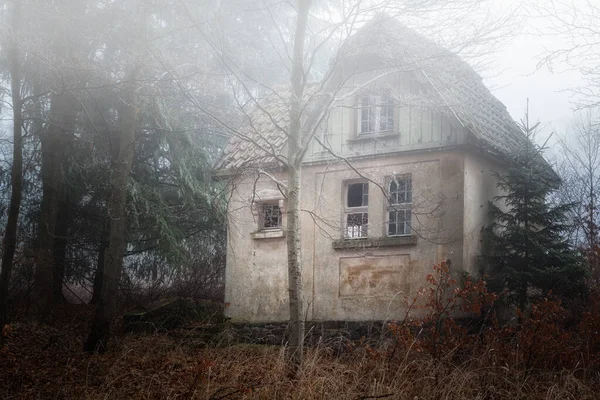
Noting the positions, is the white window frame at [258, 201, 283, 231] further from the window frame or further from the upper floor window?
the upper floor window

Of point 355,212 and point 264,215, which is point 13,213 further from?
point 355,212

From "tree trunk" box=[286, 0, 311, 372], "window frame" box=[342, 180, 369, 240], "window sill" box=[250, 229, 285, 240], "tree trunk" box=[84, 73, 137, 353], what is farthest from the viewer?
"window sill" box=[250, 229, 285, 240]

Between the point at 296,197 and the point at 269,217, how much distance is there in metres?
6.92

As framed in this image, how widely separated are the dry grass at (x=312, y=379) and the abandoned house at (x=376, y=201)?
4465mm

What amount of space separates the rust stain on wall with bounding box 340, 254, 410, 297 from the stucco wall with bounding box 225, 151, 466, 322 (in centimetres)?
2

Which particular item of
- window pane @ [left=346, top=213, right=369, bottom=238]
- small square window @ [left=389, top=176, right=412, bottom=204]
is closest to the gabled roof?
small square window @ [left=389, top=176, right=412, bottom=204]

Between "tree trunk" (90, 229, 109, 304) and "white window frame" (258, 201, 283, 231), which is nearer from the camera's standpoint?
"white window frame" (258, 201, 283, 231)

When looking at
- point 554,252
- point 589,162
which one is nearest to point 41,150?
point 554,252

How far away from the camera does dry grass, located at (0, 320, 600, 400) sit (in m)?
9.52

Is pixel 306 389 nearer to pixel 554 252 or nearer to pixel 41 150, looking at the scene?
pixel 554 252

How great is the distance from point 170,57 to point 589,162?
715 inches

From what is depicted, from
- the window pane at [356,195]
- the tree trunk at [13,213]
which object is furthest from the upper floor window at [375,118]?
the tree trunk at [13,213]

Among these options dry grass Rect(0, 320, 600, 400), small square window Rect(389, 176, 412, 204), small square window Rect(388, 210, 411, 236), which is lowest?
dry grass Rect(0, 320, 600, 400)

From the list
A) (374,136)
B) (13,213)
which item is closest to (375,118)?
(374,136)
